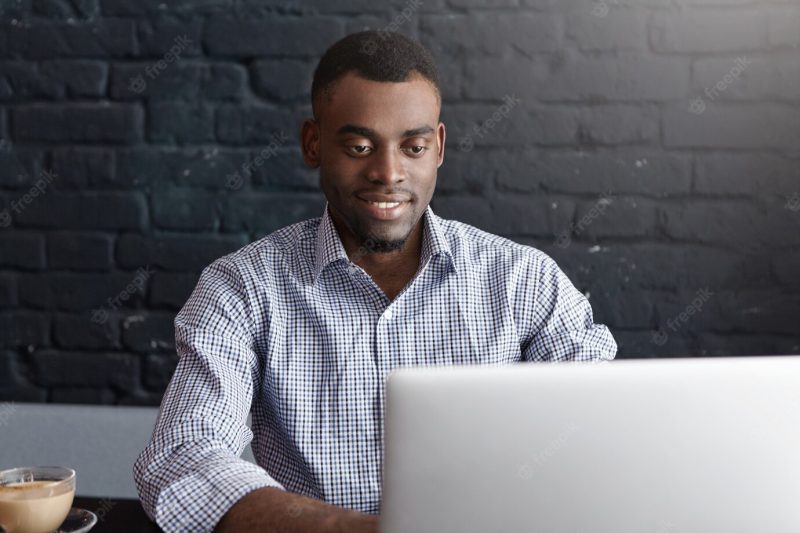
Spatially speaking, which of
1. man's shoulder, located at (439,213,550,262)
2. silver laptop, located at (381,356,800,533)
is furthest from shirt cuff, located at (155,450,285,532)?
man's shoulder, located at (439,213,550,262)

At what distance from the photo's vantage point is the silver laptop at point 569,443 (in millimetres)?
758

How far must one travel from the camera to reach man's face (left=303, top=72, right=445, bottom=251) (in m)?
1.47

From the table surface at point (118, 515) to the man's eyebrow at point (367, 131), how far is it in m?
0.62

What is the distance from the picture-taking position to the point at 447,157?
1894 mm

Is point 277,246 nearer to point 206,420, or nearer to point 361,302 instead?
point 361,302

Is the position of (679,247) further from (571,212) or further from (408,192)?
(408,192)

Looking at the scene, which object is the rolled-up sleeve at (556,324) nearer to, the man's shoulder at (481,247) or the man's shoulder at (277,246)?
the man's shoulder at (481,247)

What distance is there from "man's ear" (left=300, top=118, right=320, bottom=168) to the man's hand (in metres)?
0.70

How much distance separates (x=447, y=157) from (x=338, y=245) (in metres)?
0.46

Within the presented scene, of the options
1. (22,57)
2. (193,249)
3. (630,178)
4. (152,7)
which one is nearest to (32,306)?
(193,249)

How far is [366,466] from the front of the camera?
4.75 ft

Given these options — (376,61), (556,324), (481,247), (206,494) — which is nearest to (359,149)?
(376,61)

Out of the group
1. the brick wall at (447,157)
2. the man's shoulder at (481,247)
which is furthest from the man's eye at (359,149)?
the brick wall at (447,157)

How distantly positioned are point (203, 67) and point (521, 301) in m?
0.85
